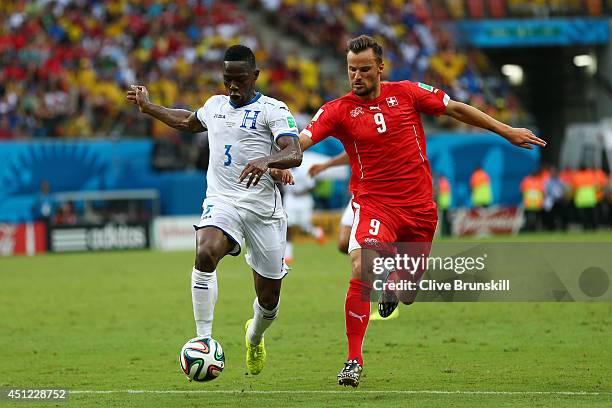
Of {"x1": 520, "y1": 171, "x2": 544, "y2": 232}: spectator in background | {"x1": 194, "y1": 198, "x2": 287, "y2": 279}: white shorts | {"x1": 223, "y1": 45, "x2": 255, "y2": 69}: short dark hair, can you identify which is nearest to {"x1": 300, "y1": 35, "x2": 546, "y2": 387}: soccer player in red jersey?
{"x1": 194, "y1": 198, "x2": 287, "y2": 279}: white shorts

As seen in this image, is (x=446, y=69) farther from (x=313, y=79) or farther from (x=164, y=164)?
(x=164, y=164)

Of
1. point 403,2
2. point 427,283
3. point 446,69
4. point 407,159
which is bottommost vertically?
point 427,283

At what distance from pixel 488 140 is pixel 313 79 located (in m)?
5.68

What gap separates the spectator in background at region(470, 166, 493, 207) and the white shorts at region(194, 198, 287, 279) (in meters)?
24.5

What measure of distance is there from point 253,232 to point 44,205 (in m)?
21.3

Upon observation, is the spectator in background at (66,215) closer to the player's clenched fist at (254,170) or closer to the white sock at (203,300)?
the white sock at (203,300)

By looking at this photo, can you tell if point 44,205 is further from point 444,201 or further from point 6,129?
point 444,201

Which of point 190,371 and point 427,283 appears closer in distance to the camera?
point 190,371

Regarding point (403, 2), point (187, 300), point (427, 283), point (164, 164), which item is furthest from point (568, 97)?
point (427, 283)

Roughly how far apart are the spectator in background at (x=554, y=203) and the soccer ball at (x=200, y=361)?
28.3 metres

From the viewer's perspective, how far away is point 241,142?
8.70 metres

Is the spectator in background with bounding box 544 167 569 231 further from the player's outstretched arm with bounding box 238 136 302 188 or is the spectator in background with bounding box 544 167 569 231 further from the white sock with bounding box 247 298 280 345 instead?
the player's outstretched arm with bounding box 238 136 302 188

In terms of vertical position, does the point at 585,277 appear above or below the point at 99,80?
below

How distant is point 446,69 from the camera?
3691 cm
